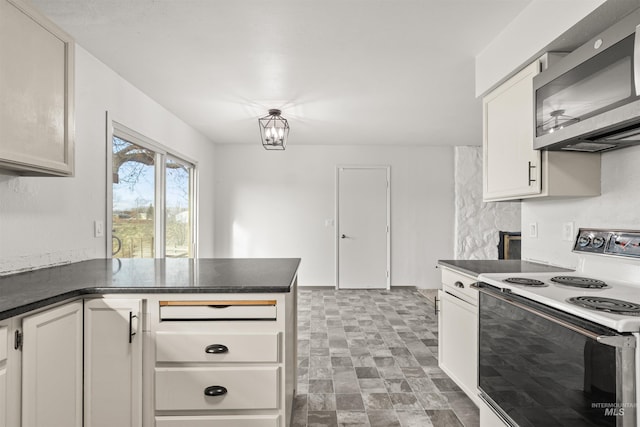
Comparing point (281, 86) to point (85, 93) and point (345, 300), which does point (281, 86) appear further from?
point (345, 300)

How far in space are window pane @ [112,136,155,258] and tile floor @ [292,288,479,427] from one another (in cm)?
176

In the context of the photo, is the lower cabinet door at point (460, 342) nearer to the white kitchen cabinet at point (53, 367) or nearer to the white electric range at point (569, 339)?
the white electric range at point (569, 339)

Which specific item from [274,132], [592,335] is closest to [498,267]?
[592,335]

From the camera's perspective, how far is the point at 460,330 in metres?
2.19

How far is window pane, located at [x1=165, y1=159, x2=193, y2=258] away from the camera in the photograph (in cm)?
391

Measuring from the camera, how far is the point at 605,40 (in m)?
1.38

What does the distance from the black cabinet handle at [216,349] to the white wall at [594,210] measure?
194 centimetres

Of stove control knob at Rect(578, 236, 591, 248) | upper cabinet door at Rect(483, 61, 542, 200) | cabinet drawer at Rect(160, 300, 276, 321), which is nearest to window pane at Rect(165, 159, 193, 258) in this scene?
cabinet drawer at Rect(160, 300, 276, 321)

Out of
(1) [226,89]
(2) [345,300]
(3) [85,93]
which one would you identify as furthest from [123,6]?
(2) [345,300]

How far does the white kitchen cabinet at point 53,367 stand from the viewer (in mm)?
1249

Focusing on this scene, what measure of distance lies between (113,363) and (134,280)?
365 mm

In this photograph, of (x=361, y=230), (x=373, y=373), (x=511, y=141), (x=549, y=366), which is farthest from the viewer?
(x=361, y=230)

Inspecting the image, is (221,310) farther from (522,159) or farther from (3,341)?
(522,159)

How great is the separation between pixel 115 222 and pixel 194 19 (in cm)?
174
